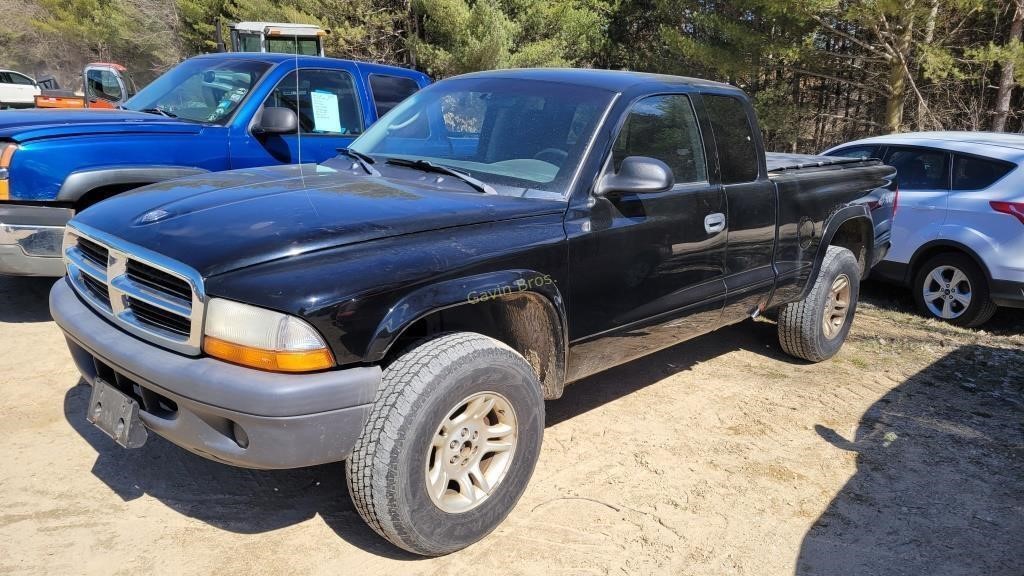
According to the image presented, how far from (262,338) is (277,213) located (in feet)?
2.01

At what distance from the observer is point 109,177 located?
193 inches

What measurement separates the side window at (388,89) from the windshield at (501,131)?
2445mm

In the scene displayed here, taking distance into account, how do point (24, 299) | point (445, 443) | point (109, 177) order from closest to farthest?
1. point (445, 443)
2. point (109, 177)
3. point (24, 299)

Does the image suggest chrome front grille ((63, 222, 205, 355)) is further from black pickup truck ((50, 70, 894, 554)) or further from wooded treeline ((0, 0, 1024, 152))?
wooded treeline ((0, 0, 1024, 152))

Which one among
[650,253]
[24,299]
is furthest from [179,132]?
[650,253]

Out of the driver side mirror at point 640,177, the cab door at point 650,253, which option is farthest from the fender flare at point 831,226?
the driver side mirror at point 640,177

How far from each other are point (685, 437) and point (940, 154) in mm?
4454

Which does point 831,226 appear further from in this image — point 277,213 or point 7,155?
point 7,155

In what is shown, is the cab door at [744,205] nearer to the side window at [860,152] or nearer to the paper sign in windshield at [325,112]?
the paper sign in windshield at [325,112]

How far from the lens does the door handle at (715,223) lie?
397 cm

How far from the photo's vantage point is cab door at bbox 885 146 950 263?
22.2 ft

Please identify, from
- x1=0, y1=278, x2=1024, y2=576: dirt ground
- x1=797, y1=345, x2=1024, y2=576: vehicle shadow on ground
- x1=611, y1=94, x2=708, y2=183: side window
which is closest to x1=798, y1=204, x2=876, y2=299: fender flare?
x1=0, y1=278, x2=1024, y2=576: dirt ground

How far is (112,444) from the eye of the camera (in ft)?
11.9

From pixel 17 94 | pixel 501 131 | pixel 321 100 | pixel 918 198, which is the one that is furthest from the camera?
pixel 17 94
